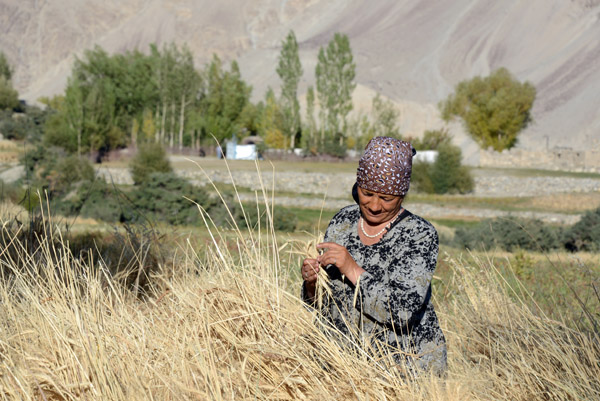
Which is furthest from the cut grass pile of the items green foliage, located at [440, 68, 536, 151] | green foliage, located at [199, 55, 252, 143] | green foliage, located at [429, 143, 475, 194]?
green foliage, located at [440, 68, 536, 151]

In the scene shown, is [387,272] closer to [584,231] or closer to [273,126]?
[584,231]

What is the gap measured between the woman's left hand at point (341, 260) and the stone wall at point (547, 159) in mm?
67387

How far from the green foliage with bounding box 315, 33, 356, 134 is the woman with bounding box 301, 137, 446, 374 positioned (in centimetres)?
6122

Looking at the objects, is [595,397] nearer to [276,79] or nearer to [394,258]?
[394,258]

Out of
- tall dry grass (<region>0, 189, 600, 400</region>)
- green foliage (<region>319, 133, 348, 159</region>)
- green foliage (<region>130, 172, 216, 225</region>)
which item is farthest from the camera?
green foliage (<region>319, 133, 348, 159</region>)

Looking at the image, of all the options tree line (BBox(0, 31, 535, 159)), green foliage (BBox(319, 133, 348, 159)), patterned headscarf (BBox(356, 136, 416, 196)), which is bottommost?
green foliage (BBox(319, 133, 348, 159))

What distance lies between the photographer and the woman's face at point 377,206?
285 cm

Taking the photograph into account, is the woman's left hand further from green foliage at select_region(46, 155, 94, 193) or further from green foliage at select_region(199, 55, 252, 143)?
green foliage at select_region(199, 55, 252, 143)

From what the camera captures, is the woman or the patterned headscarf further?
the patterned headscarf

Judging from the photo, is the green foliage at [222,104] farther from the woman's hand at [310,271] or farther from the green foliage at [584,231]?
the woman's hand at [310,271]

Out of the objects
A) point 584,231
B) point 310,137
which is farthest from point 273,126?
point 584,231

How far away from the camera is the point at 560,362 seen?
10.5ft

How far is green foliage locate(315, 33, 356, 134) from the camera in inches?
2532

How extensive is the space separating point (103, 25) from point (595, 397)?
16382cm
